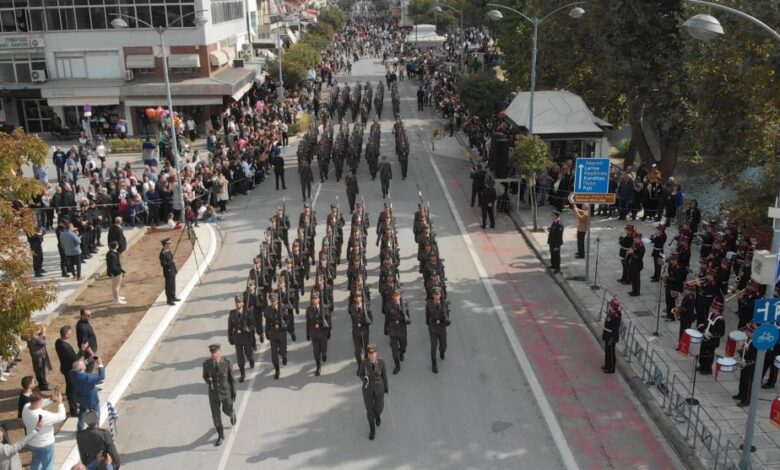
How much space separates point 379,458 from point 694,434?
4500mm

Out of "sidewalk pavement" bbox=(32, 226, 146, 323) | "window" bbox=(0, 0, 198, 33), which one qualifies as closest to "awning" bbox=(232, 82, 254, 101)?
"window" bbox=(0, 0, 198, 33)

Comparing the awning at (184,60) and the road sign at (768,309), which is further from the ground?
the awning at (184,60)

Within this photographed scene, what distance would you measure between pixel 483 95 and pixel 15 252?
28167 mm

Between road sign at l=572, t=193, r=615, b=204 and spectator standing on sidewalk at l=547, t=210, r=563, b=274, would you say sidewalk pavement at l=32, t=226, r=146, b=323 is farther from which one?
road sign at l=572, t=193, r=615, b=204

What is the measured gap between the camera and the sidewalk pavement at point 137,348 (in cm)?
1185

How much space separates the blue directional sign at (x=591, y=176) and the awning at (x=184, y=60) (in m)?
28.2

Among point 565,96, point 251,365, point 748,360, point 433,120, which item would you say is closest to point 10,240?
point 251,365

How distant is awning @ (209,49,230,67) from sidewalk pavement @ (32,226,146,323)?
2045cm

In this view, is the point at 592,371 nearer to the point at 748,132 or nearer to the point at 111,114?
the point at 748,132

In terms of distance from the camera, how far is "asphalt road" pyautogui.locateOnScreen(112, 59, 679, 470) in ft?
37.0

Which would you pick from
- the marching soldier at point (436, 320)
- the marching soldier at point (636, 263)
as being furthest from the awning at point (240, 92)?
the marching soldier at point (436, 320)

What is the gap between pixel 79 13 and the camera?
1586 inches

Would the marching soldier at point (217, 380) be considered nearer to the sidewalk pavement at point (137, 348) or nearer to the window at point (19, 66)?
the sidewalk pavement at point (137, 348)

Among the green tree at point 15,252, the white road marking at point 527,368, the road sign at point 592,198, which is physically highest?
the green tree at point 15,252
